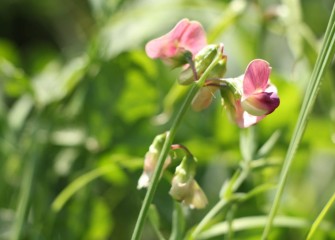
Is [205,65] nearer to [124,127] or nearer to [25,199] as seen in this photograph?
[25,199]

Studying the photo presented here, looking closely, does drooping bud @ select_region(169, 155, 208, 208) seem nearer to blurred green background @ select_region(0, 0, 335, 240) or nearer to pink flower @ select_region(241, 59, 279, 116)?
pink flower @ select_region(241, 59, 279, 116)

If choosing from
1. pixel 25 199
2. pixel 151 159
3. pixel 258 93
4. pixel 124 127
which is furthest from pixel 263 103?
pixel 124 127

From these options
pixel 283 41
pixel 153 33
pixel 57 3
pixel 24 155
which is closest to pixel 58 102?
pixel 24 155

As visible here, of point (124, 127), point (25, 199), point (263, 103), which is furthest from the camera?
point (124, 127)

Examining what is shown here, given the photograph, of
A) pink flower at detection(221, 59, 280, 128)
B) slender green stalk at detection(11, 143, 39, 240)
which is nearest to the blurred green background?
slender green stalk at detection(11, 143, 39, 240)

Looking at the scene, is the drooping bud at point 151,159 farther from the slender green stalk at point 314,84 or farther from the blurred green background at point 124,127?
the blurred green background at point 124,127

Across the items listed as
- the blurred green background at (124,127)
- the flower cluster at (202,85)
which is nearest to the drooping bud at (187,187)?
the flower cluster at (202,85)
